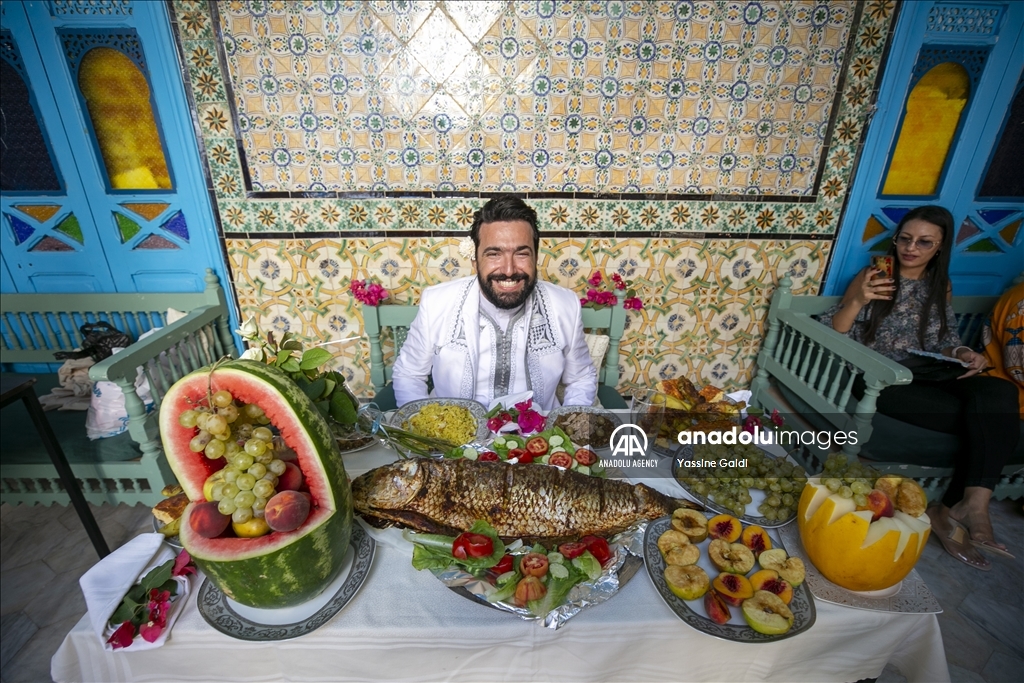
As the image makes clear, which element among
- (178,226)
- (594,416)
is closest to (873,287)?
(594,416)

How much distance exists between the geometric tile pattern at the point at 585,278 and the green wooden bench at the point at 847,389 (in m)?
0.18

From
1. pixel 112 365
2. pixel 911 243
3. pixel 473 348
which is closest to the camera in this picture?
pixel 112 365

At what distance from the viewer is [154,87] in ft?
8.53

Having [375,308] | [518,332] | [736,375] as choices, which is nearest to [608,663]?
[518,332]

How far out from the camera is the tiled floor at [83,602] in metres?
2.05

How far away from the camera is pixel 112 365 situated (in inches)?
81.4

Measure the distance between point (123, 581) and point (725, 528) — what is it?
164 cm

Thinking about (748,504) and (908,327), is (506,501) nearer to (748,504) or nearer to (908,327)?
(748,504)

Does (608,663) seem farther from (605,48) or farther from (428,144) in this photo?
(605,48)

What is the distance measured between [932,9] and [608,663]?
3889 millimetres

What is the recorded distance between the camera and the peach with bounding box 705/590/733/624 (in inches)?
43.2

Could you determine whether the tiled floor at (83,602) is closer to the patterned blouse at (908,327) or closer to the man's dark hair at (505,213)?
the patterned blouse at (908,327)

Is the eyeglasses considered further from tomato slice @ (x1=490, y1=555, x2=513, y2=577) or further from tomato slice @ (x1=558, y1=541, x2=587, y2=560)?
tomato slice @ (x1=490, y1=555, x2=513, y2=577)

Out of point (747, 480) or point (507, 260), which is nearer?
point (747, 480)
